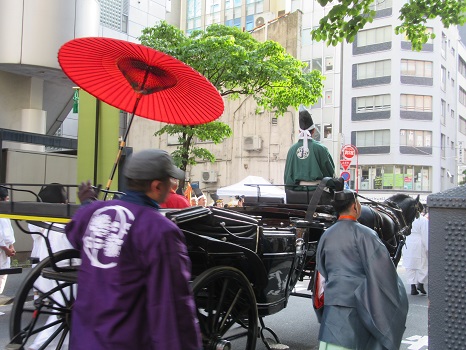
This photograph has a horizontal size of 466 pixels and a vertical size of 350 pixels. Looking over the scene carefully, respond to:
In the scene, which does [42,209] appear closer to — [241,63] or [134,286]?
[134,286]

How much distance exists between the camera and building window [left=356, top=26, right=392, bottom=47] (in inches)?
1734

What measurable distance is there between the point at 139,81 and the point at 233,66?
13439 mm

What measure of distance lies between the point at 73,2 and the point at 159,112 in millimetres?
12754

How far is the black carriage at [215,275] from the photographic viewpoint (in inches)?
139

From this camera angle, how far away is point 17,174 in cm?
1307

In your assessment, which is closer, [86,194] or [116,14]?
[86,194]

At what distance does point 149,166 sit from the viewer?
8.14ft

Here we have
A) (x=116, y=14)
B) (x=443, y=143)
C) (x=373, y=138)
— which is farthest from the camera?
(x=443, y=143)

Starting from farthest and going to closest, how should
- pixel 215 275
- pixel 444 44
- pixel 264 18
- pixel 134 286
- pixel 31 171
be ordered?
pixel 444 44 → pixel 264 18 → pixel 31 171 → pixel 215 275 → pixel 134 286

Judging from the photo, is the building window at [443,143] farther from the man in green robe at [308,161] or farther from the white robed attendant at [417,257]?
the man in green robe at [308,161]

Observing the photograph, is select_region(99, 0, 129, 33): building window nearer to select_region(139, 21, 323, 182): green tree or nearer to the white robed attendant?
select_region(139, 21, 323, 182): green tree

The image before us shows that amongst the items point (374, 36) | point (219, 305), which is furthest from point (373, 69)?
point (219, 305)

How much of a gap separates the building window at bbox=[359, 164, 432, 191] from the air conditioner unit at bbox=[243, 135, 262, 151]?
1564 cm

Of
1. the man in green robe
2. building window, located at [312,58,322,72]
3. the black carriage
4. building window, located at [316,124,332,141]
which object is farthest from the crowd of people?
building window, located at [312,58,322,72]
